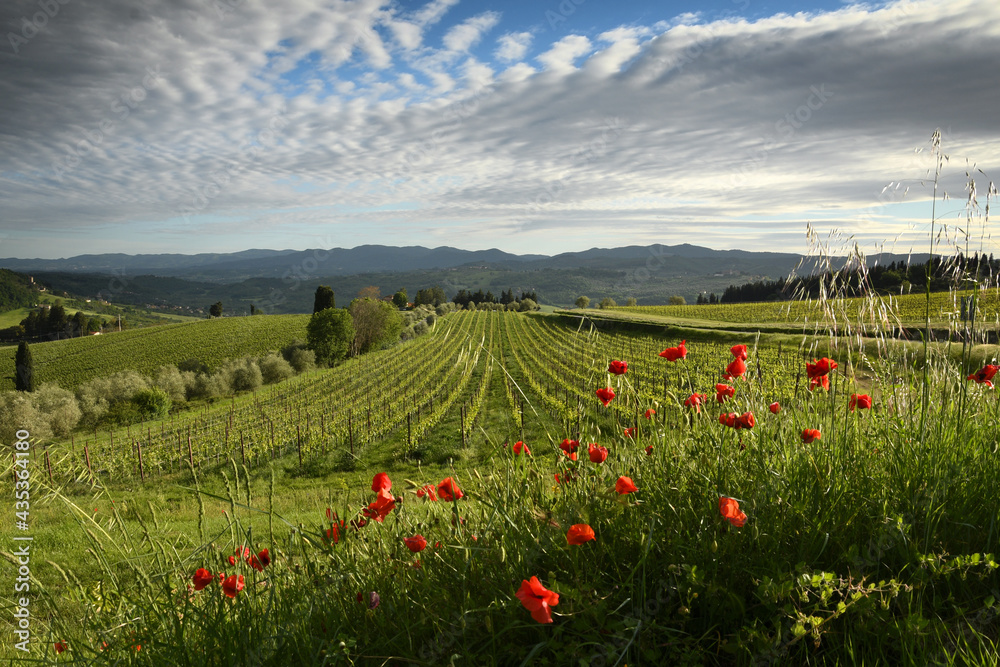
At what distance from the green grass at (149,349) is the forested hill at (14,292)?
83.0 m

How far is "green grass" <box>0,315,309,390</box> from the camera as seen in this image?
50844 mm

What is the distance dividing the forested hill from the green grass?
272 ft

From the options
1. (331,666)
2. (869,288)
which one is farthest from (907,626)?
(869,288)

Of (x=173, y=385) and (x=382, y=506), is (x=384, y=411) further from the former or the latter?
(x=173, y=385)

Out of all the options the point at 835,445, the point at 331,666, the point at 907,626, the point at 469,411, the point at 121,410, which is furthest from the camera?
the point at 121,410

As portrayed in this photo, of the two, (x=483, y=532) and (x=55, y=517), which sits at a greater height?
(x=483, y=532)

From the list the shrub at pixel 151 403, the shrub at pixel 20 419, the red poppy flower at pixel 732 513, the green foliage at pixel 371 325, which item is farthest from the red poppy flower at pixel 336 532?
the green foliage at pixel 371 325

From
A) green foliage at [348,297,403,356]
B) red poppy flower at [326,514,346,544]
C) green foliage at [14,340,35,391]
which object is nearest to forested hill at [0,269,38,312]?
green foliage at [14,340,35,391]

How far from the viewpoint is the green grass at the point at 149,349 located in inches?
2002

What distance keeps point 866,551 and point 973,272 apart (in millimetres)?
2122

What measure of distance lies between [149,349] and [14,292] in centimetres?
10896

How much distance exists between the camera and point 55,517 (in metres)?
8.79

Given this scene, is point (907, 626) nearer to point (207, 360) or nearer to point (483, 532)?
point (483, 532)

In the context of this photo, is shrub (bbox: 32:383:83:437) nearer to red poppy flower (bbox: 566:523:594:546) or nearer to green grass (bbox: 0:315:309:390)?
green grass (bbox: 0:315:309:390)
